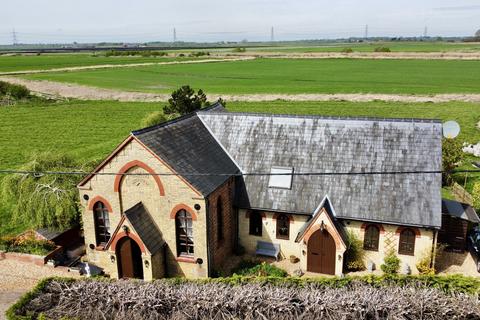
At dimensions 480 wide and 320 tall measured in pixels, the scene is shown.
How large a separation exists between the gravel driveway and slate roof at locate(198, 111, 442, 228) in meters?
12.0

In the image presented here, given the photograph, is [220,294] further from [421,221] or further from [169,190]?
[421,221]

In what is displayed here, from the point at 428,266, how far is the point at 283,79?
312 ft

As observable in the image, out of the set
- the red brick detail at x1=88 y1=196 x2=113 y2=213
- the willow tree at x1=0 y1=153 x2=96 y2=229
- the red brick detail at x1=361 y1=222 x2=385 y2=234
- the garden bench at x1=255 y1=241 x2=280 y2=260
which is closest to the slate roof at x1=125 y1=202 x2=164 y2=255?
the red brick detail at x1=88 y1=196 x2=113 y2=213

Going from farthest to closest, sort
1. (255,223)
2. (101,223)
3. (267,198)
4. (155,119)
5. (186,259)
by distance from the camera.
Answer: (155,119) → (255,223) → (267,198) → (101,223) → (186,259)

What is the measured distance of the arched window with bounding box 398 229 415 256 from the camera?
885 inches

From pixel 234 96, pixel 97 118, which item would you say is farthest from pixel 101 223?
pixel 234 96

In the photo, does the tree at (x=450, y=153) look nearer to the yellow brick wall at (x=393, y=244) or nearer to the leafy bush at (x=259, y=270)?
the yellow brick wall at (x=393, y=244)

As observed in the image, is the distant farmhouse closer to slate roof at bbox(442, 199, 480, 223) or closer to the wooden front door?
the wooden front door

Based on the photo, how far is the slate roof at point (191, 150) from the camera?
71.3 feet

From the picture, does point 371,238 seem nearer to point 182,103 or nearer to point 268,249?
point 268,249

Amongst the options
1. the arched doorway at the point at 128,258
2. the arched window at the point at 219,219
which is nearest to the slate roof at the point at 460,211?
the arched window at the point at 219,219

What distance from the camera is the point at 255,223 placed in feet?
83.8

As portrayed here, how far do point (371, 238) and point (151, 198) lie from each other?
1275 centimetres

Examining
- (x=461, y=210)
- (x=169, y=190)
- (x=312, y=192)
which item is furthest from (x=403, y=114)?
(x=169, y=190)
